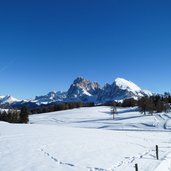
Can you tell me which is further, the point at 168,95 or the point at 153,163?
the point at 168,95

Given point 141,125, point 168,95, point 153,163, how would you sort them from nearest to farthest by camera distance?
point 153,163, point 141,125, point 168,95

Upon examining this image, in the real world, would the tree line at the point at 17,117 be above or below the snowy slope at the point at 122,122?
above

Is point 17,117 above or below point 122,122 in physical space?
above

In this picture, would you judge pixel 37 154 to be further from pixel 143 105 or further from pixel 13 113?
pixel 143 105

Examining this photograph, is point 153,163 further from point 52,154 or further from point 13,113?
point 13,113

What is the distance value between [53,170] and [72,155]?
677 cm

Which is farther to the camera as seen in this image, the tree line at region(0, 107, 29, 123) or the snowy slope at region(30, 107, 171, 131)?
the tree line at region(0, 107, 29, 123)

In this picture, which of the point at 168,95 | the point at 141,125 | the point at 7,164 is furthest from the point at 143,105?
the point at 7,164

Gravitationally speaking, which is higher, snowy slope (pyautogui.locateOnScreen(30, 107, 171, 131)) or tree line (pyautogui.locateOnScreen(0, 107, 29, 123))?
tree line (pyautogui.locateOnScreen(0, 107, 29, 123))

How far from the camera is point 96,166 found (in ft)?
71.4

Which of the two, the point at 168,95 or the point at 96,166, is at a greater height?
the point at 168,95

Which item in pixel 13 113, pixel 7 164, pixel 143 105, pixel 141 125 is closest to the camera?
pixel 7 164

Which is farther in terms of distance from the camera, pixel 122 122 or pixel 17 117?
pixel 17 117

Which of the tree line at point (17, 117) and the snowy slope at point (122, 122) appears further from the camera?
the tree line at point (17, 117)
